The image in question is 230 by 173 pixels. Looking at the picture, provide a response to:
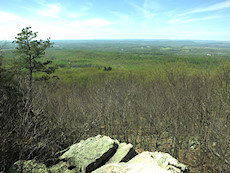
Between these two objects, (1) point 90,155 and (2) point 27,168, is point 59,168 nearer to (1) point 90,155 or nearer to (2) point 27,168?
(2) point 27,168

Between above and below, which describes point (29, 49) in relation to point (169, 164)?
above

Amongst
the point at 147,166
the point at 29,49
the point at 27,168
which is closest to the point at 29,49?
the point at 29,49

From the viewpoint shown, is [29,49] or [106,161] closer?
[106,161]

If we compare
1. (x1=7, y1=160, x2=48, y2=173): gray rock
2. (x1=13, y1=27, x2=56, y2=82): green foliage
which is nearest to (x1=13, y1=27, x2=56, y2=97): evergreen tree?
(x1=13, y1=27, x2=56, y2=82): green foliage

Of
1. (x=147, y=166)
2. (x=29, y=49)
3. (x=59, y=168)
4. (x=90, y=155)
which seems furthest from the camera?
(x=29, y=49)

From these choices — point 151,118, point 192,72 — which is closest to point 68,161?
point 151,118

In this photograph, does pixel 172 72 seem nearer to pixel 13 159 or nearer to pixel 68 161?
pixel 68 161

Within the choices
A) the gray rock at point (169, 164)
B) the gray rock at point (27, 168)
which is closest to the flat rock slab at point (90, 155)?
the gray rock at point (27, 168)

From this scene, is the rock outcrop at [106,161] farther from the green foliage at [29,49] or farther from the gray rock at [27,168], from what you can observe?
the green foliage at [29,49]

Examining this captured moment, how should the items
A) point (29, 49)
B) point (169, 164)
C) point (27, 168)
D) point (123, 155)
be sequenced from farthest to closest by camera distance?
1. point (29, 49)
2. point (123, 155)
3. point (27, 168)
4. point (169, 164)
